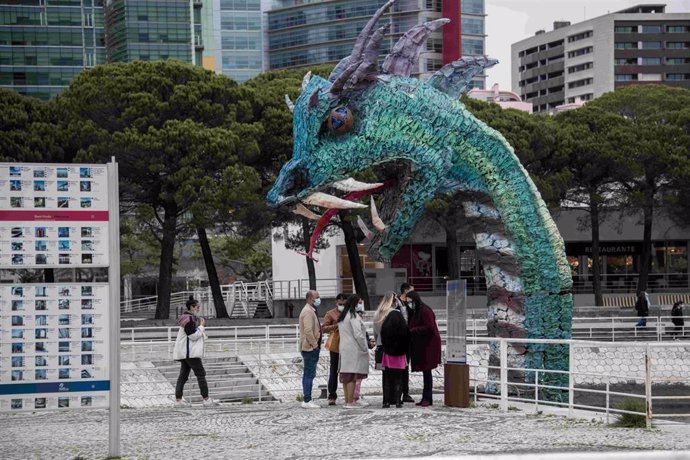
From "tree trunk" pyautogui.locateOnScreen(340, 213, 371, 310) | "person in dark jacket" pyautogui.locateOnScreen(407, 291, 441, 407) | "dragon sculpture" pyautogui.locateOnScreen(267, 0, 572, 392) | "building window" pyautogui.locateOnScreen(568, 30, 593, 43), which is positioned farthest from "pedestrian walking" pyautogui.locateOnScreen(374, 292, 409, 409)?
"building window" pyautogui.locateOnScreen(568, 30, 593, 43)

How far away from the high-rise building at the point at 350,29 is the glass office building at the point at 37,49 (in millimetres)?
27419

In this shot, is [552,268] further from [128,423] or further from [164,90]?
[164,90]

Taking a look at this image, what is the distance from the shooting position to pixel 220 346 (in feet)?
84.2

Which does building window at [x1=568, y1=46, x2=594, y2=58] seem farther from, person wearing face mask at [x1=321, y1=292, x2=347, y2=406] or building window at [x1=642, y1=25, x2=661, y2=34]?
person wearing face mask at [x1=321, y1=292, x2=347, y2=406]

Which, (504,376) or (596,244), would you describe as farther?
(596,244)

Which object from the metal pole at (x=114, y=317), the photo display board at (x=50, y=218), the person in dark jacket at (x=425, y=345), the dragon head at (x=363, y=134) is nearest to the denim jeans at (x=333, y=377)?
the person in dark jacket at (x=425, y=345)

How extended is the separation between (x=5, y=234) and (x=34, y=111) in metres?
26.9

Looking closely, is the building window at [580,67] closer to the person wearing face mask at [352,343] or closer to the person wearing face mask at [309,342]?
the person wearing face mask at [309,342]

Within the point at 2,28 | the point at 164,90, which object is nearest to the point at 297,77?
the point at 164,90

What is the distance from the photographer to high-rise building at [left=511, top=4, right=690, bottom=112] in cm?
11238

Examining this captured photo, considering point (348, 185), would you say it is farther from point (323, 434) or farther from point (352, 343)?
point (323, 434)

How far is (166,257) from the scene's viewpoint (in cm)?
3666

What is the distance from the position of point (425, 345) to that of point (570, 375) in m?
1.93

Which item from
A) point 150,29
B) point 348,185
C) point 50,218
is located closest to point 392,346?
point 348,185
